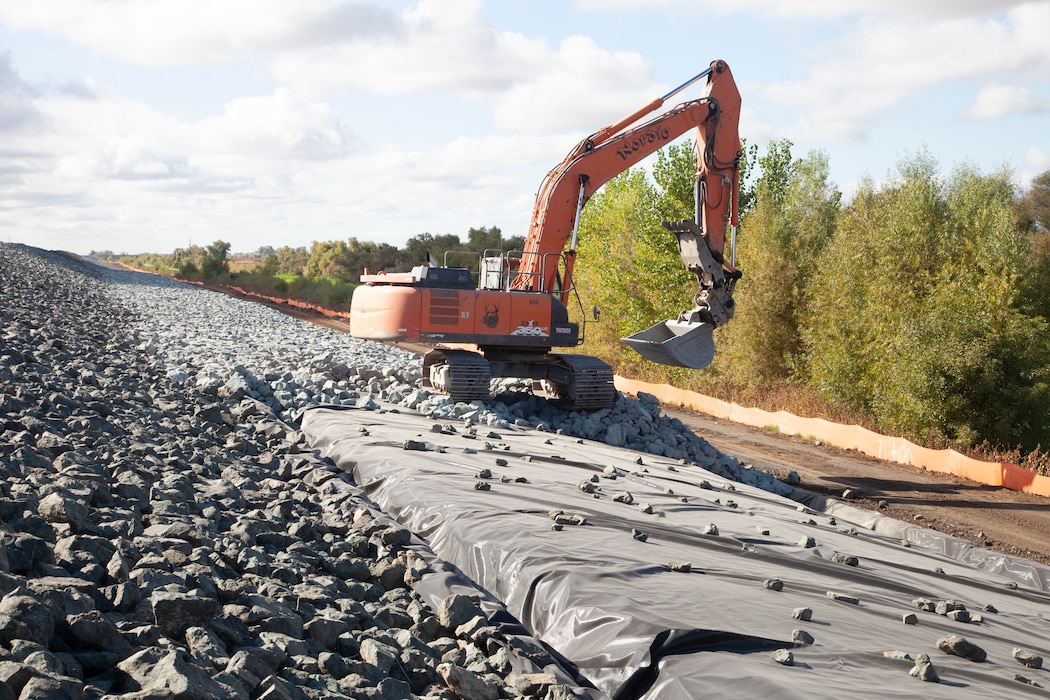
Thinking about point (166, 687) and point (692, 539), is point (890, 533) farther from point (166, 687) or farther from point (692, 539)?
point (166, 687)

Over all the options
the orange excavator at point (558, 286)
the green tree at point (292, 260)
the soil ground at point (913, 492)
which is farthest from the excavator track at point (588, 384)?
the green tree at point (292, 260)

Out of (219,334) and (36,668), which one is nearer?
(36,668)

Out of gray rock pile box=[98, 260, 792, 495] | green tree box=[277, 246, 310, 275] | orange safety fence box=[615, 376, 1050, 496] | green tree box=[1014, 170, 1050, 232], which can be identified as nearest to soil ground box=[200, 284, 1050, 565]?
orange safety fence box=[615, 376, 1050, 496]

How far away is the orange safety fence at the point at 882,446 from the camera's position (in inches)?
560

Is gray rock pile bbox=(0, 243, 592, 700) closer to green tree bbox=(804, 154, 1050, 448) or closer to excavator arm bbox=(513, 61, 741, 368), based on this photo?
excavator arm bbox=(513, 61, 741, 368)

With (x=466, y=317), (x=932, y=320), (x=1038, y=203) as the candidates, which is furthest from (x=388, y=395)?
(x=1038, y=203)

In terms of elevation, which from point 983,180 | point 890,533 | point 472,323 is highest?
point 983,180

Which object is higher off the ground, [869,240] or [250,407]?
[869,240]

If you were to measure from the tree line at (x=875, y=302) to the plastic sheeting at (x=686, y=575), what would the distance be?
8.98 meters

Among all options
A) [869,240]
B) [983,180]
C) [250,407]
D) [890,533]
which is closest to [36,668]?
[250,407]

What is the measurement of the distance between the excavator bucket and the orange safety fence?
5484mm

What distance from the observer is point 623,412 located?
14555 mm

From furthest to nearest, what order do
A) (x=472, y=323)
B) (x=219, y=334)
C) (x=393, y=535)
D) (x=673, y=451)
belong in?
(x=219, y=334) < (x=472, y=323) < (x=673, y=451) < (x=393, y=535)

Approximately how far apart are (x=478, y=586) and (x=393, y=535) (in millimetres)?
825
